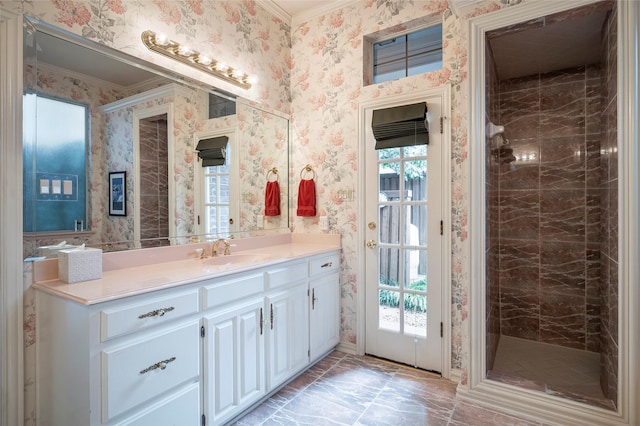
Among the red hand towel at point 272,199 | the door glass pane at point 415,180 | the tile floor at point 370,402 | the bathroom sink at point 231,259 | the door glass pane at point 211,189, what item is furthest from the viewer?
the red hand towel at point 272,199

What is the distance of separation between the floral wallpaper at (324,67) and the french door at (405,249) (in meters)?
0.11

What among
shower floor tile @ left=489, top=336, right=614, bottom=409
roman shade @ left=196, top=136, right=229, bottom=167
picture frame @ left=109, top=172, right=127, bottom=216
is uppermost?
roman shade @ left=196, top=136, right=229, bottom=167

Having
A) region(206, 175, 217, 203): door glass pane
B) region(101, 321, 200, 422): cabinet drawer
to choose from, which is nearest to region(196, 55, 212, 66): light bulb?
region(206, 175, 217, 203): door glass pane

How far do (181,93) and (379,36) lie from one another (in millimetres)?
1627

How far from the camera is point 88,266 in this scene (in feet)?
5.15

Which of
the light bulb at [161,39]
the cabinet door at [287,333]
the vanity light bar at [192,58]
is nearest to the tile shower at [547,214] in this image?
the cabinet door at [287,333]

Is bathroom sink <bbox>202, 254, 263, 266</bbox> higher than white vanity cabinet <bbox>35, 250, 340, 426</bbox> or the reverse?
higher

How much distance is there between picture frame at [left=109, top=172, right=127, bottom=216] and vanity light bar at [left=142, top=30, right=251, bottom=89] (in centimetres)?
80

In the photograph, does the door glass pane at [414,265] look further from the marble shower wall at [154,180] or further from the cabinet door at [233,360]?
the marble shower wall at [154,180]

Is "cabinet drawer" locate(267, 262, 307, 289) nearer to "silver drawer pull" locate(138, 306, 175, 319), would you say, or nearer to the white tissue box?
"silver drawer pull" locate(138, 306, 175, 319)

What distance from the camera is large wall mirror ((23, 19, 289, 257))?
5.17ft

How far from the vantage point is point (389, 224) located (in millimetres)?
2629

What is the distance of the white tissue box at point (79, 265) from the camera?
1512 millimetres

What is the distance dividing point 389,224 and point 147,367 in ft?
6.02
